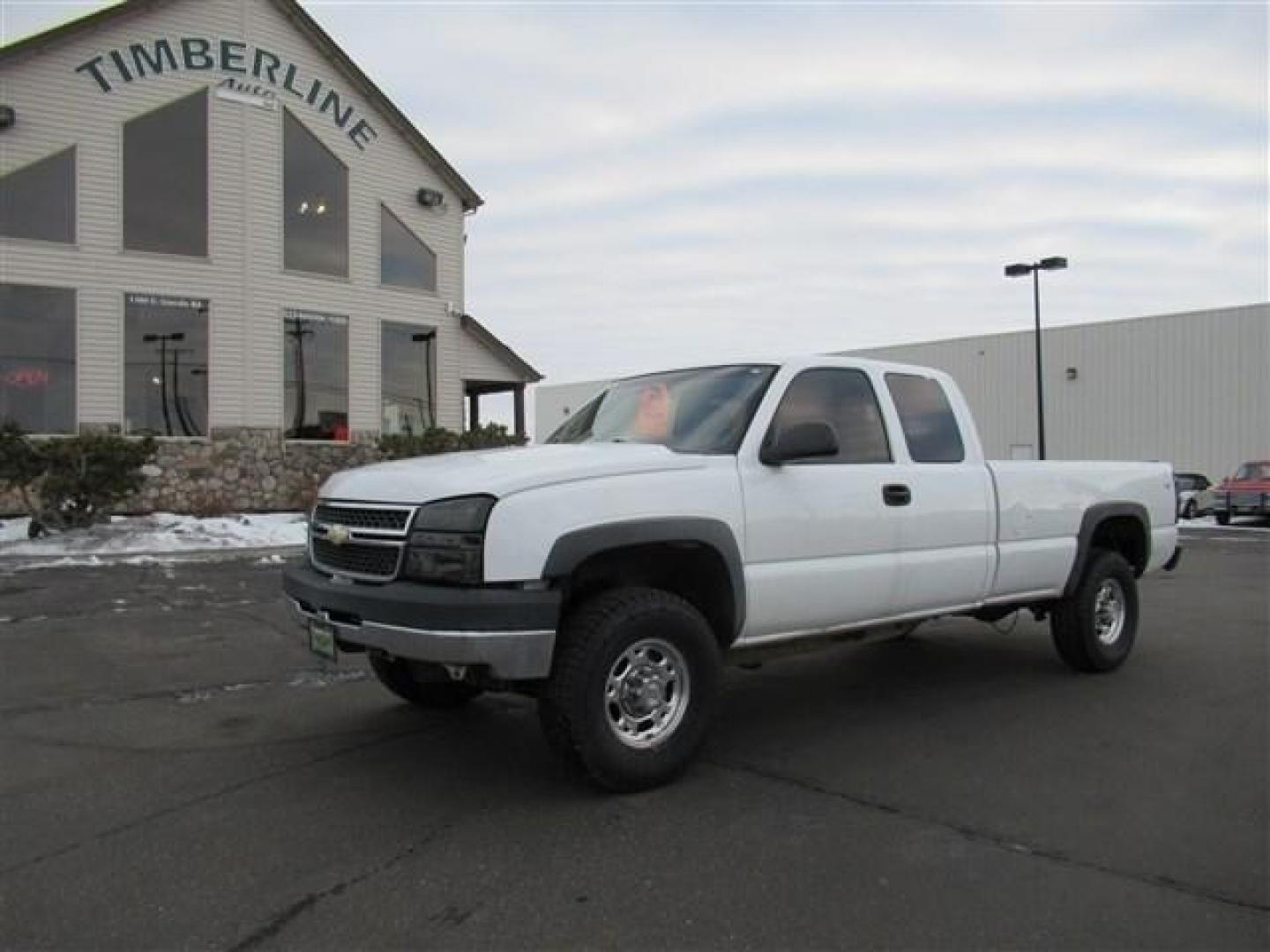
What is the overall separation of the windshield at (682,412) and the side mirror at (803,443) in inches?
8.0

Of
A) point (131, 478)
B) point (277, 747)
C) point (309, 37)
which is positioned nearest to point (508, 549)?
point (277, 747)

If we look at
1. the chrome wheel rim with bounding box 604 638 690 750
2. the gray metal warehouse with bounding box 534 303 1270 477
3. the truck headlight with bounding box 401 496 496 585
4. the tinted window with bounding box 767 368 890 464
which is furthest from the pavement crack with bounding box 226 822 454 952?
the gray metal warehouse with bounding box 534 303 1270 477

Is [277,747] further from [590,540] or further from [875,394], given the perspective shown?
[875,394]

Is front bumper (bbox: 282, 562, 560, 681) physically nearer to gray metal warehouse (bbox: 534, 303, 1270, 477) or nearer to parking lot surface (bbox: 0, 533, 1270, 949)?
parking lot surface (bbox: 0, 533, 1270, 949)

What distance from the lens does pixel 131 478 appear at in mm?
15234

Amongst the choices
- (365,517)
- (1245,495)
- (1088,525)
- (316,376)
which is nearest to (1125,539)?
(1088,525)

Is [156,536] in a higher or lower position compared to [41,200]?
lower

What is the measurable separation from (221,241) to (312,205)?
2.08m

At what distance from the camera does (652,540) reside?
4.15 metres

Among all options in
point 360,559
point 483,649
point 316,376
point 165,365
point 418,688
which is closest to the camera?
point 483,649

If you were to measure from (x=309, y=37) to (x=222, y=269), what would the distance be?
5.08 meters

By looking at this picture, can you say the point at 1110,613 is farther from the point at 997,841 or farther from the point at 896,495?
the point at 997,841

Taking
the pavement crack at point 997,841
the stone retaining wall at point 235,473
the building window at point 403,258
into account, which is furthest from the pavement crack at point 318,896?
the building window at point 403,258

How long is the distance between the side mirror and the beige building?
15.6 m
